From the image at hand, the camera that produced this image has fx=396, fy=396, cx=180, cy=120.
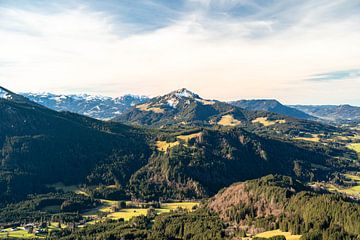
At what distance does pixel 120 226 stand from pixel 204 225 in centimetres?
4228

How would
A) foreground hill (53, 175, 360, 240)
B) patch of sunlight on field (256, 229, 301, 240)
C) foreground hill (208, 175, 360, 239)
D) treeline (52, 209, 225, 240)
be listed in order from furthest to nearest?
treeline (52, 209, 225, 240) → foreground hill (53, 175, 360, 240) → patch of sunlight on field (256, 229, 301, 240) → foreground hill (208, 175, 360, 239)

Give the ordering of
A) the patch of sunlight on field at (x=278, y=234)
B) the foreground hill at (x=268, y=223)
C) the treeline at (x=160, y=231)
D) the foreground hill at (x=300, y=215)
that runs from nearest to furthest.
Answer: the foreground hill at (x=300, y=215)
the patch of sunlight on field at (x=278, y=234)
the foreground hill at (x=268, y=223)
the treeline at (x=160, y=231)

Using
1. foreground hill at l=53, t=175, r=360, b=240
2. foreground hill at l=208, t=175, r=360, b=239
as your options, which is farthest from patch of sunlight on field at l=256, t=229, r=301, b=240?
foreground hill at l=208, t=175, r=360, b=239

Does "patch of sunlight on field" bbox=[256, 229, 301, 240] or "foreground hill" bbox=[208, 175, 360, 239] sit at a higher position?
"foreground hill" bbox=[208, 175, 360, 239]

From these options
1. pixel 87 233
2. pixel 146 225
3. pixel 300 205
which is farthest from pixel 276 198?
pixel 87 233

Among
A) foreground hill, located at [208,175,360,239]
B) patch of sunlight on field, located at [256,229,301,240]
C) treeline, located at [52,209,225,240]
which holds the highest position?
foreground hill, located at [208,175,360,239]

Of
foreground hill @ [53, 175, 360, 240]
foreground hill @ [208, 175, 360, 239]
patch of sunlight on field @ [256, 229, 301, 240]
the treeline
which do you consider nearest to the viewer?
foreground hill @ [208, 175, 360, 239]

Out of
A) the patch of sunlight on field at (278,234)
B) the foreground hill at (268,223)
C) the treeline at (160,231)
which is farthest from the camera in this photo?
the treeline at (160,231)

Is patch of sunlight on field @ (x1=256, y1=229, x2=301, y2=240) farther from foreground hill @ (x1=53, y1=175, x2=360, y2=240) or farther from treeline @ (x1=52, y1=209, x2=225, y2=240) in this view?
treeline @ (x1=52, y1=209, x2=225, y2=240)

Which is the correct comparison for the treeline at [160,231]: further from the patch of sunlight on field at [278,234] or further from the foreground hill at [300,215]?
the patch of sunlight on field at [278,234]

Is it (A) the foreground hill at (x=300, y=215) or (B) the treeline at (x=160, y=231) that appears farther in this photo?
(B) the treeline at (x=160, y=231)

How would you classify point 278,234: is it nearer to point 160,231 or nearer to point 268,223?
point 268,223

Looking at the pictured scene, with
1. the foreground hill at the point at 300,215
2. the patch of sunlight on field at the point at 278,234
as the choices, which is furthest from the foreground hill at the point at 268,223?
the patch of sunlight on field at the point at 278,234

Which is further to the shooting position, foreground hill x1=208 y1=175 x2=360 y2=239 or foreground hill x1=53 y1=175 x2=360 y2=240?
foreground hill x1=53 y1=175 x2=360 y2=240
